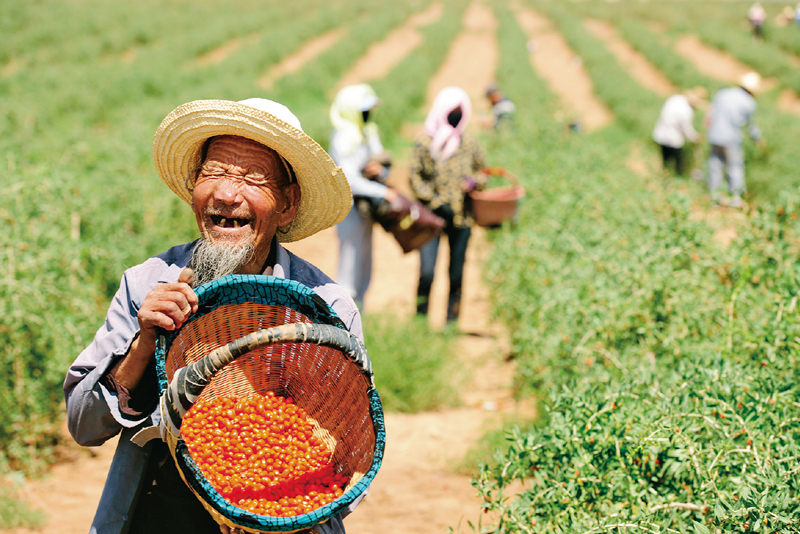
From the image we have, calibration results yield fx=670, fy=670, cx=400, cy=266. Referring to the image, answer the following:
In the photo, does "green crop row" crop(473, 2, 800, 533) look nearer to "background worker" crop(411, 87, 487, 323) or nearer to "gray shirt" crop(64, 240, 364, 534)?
"background worker" crop(411, 87, 487, 323)

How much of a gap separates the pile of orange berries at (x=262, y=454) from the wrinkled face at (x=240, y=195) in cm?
39

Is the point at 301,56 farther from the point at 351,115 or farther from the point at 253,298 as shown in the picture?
the point at 253,298

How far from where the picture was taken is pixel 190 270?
4.86ft

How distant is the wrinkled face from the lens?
169 cm

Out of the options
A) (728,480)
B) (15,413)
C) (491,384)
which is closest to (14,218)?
(15,413)

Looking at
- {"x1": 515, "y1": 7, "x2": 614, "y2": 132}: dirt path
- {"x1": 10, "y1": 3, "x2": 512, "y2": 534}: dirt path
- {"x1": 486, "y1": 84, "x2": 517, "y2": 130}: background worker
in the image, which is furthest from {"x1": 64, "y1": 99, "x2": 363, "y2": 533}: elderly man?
{"x1": 515, "y1": 7, "x2": 614, "y2": 132}: dirt path

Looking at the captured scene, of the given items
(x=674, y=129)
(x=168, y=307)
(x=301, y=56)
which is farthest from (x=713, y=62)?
(x=168, y=307)

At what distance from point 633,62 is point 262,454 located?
26.7m

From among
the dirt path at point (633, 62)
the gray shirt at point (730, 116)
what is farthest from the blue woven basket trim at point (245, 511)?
the dirt path at point (633, 62)

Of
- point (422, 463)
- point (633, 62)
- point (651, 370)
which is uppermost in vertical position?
point (633, 62)

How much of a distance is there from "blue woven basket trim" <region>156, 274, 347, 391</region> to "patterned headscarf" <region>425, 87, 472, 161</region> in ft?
11.9

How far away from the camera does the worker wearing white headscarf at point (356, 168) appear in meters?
4.73

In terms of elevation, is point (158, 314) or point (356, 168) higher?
point (356, 168)

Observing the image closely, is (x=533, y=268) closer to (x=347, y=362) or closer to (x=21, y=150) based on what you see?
(x=347, y=362)
